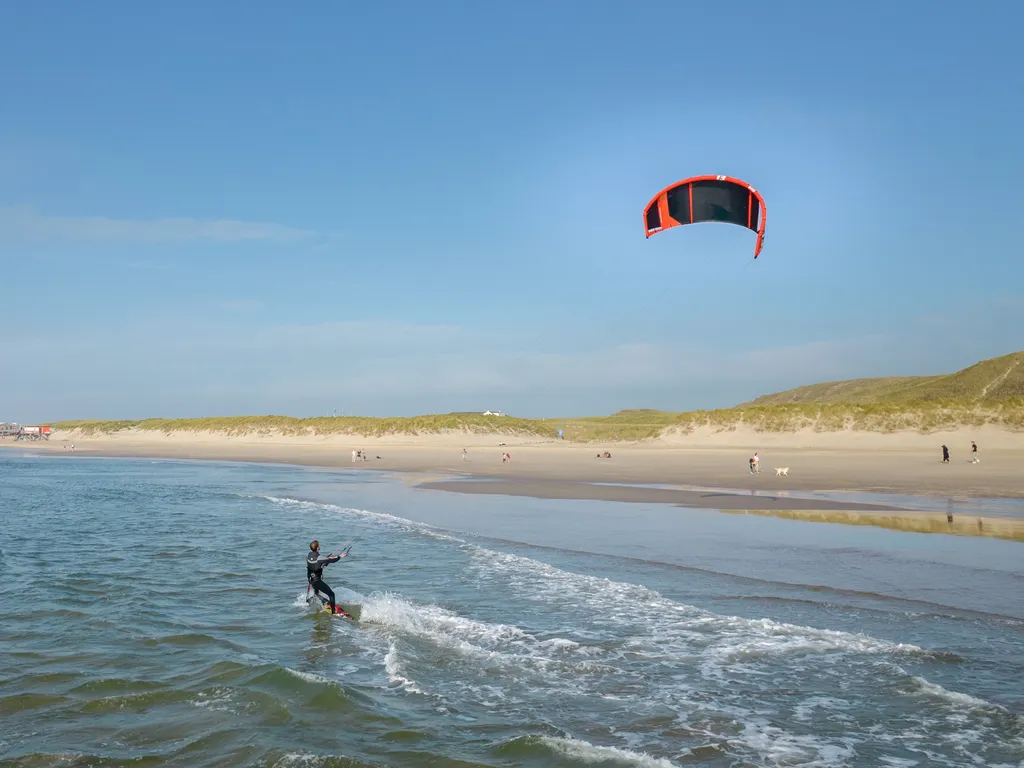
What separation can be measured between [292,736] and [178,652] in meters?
3.53

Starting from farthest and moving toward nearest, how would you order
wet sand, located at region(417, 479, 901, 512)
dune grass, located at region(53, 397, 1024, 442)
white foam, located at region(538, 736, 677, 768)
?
1. dune grass, located at region(53, 397, 1024, 442)
2. wet sand, located at region(417, 479, 901, 512)
3. white foam, located at region(538, 736, 677, 768)

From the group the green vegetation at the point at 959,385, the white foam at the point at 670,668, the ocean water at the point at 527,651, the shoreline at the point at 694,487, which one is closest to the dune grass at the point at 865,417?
the shoreline at the point at 694,487

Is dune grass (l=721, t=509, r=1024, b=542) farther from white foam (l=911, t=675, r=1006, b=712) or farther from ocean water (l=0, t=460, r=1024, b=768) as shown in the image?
white foam (l=911, t=675, r=1006, b=712)

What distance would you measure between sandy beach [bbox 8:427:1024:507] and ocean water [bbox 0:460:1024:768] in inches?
472

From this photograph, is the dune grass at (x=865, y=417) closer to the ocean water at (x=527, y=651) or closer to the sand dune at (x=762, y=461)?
the sand dune at (x=762, y=461)

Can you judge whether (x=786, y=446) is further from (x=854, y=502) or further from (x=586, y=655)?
(x=586, y=655)

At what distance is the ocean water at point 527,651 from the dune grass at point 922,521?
1142 millimetres

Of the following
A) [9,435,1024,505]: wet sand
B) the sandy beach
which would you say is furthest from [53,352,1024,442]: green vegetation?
[9,435,1024,505]: wet sand

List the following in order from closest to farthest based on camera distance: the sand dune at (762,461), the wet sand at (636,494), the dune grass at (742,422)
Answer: the wet sand at (636,494)
the sand dune at (762,461)
the dune grass at (742,422)

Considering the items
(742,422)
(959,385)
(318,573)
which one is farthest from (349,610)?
(959,385)

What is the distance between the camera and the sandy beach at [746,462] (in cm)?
2866

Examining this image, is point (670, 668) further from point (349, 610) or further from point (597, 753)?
point (349, 610)

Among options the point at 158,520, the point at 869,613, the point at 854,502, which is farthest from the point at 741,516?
the point at 158,520

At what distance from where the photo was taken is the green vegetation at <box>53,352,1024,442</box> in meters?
47.1
